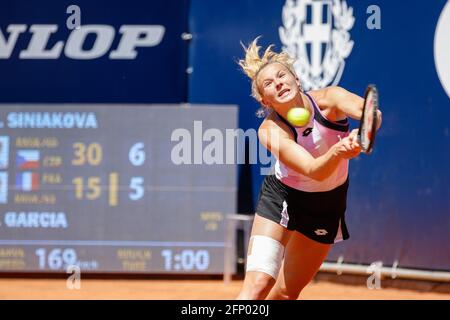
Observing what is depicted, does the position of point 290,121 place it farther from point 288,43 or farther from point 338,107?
point 288,43

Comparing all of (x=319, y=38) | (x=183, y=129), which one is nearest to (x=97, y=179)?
(x=183, y=129)

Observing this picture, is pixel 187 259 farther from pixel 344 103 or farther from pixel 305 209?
pixel 344 103

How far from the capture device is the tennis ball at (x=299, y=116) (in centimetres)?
530

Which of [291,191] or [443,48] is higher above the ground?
[443,48]

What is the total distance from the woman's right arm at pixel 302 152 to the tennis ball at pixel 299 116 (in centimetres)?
11

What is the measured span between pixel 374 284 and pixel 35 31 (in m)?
4.55

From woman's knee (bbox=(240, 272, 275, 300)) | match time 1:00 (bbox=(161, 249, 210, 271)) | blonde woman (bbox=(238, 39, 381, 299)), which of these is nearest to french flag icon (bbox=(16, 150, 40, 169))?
match time 1:00 (bbox=(161, 249, 210, 271))

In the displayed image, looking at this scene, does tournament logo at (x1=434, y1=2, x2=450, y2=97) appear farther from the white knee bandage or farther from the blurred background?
the white knee bandage

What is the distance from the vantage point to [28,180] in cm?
1017

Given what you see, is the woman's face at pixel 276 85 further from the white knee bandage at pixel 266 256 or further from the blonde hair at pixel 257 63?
the white knee bandage at pixel 266 256

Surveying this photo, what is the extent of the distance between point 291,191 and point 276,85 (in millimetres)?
631

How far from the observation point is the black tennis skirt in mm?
5688

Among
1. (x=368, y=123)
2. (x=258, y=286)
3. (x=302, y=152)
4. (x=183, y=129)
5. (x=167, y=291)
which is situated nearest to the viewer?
(x=368, y=123)

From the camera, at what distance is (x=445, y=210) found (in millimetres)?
8766
